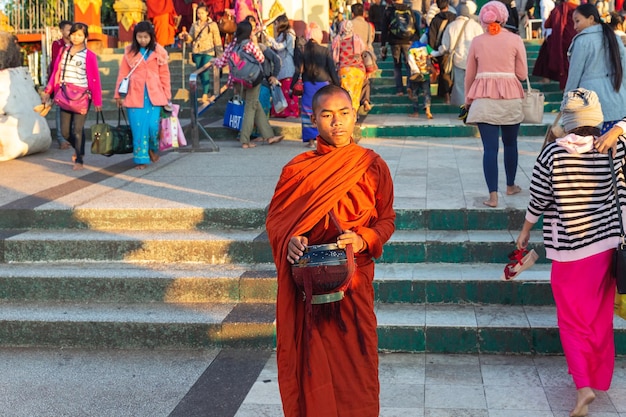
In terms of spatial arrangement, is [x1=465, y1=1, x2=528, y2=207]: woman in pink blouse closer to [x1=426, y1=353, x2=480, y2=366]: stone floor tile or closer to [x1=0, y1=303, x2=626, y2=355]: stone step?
[x1=0, y1=303, x2=626, y2=355]: stone step

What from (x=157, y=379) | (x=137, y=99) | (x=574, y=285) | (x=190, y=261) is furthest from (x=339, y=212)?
(x=137, y=99)

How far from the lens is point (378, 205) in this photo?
416cm

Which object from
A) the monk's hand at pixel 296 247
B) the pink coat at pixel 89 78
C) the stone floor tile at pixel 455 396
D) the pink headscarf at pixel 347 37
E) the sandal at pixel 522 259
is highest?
the pink headscarf at pixel 347 37

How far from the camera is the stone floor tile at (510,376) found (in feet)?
17.7

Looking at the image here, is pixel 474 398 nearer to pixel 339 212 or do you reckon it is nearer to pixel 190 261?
pixel 339 212

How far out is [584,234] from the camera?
4.95m

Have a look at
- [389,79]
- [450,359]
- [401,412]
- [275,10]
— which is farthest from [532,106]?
[275,10]

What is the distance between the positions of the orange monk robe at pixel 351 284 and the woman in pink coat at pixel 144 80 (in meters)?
5.98

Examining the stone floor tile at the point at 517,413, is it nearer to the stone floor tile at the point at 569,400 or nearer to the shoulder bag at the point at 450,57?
the stone floor tile at the point at 569,400

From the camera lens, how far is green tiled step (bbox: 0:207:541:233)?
7.25m

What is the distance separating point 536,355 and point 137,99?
558 centimetres

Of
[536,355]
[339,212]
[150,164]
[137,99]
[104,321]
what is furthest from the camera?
[150,164]

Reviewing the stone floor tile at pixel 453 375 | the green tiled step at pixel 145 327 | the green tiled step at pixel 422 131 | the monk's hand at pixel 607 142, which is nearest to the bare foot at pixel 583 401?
the stone floor tile at pixel 453 375

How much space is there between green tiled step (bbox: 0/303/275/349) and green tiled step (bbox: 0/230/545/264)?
602mm
